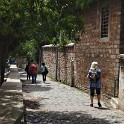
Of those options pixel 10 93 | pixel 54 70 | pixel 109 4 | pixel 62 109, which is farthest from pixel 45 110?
pixel 54 70

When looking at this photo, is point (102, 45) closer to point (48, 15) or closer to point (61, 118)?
point (48, 15)

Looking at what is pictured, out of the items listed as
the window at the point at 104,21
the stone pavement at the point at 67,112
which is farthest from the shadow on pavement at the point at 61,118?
the window at the point at 104,21

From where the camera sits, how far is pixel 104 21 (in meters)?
15.9

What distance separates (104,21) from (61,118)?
21.7 ft

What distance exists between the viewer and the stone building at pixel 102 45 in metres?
14.2

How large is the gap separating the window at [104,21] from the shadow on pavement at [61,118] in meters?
5.28

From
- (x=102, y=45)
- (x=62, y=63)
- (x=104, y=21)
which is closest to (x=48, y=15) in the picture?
(x=102, y=45)

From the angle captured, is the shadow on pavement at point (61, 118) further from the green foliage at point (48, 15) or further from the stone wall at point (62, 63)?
the stone wall at point (62, 63)

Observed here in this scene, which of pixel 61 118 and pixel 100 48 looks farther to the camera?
pixel 100 48

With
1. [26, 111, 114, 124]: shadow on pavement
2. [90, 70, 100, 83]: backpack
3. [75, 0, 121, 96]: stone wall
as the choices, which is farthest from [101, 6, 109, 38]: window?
[26, 111, 114, 124]: shadow on pavement

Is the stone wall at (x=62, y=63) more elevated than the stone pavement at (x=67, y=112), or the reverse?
the stone wall at (x=62, y=63)

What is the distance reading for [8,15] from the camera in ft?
35.9

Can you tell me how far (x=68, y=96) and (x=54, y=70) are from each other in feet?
40.1

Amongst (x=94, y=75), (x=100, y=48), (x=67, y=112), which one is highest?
(x=100, y=48)
